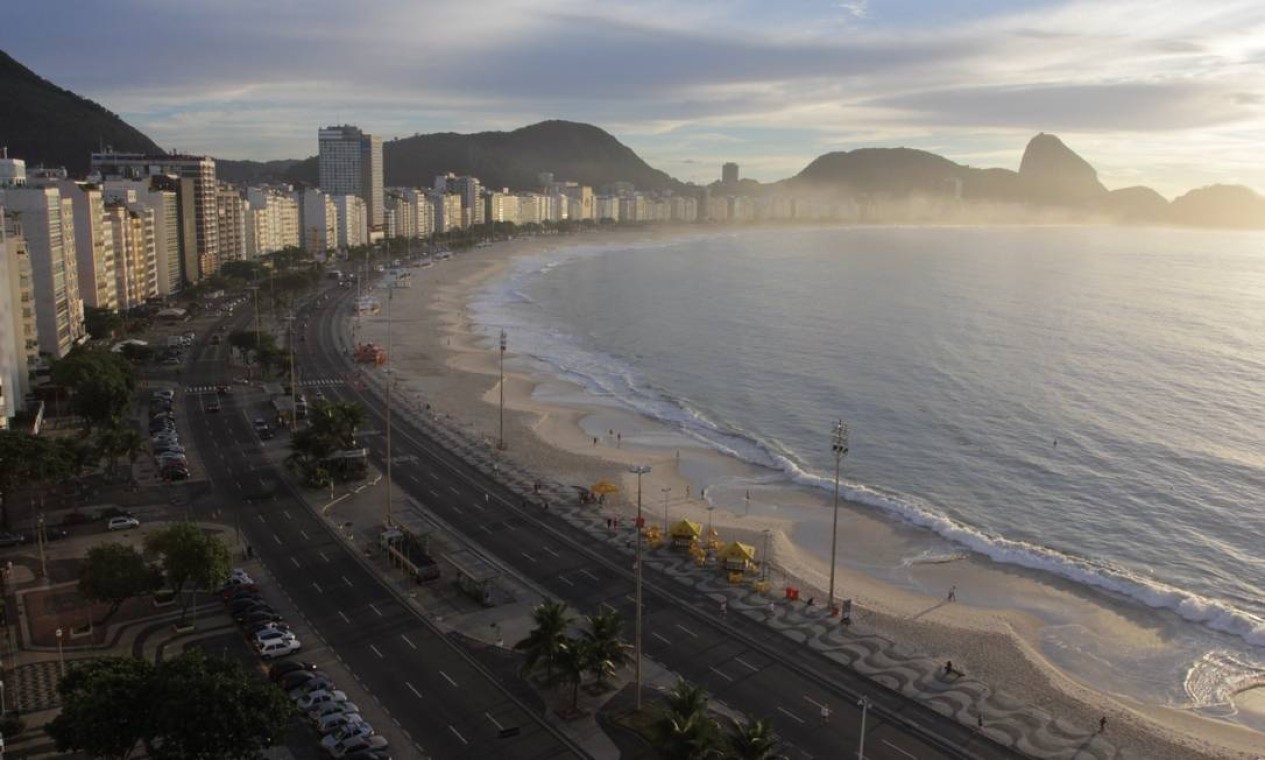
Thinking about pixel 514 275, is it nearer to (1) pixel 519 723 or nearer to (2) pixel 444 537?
(2) pixel 444 537

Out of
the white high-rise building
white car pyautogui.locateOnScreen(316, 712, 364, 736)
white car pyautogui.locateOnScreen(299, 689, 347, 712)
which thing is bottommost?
white car pyautogui.locateOnScreen(316, 712, 364, 736)

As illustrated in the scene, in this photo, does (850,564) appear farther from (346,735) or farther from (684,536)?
(346,735)

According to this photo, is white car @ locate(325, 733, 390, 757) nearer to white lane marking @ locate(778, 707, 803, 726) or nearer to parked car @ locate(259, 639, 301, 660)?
parked car @ locate(259, 639, 301, 660)

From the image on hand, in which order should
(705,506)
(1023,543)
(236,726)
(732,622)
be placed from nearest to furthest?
(236,726) → (732,622) → (1023,543) → (705,506)

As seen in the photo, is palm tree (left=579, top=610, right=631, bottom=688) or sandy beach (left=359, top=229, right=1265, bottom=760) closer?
palm tree (left=579, top=610, right=631, bottom=688)

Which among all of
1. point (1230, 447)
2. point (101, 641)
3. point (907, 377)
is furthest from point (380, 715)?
point (907, 377)

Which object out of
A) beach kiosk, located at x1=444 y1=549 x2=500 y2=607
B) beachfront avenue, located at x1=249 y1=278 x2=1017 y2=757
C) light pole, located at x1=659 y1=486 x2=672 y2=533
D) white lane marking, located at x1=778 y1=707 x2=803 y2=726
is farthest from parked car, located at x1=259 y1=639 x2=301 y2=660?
light pole, located at x1=659 y1=486 x2=672 y2=533
